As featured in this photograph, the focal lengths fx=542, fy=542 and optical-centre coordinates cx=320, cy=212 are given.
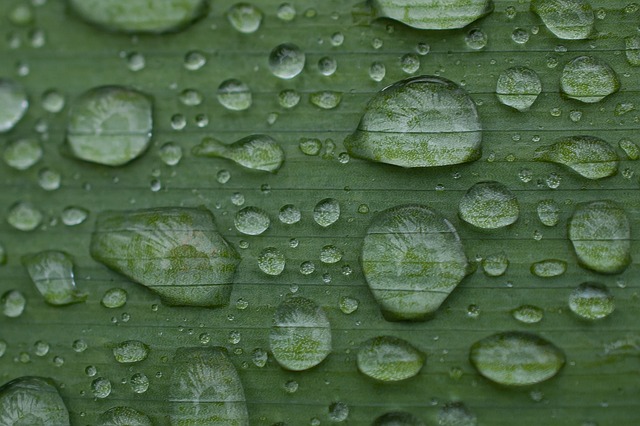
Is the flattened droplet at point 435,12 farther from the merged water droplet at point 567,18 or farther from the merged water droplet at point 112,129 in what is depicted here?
the merged water droplet at point 112,129

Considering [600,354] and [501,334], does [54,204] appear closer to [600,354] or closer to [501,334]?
[501,334]

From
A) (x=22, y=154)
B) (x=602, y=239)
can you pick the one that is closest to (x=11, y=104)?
(x=22, y=154)

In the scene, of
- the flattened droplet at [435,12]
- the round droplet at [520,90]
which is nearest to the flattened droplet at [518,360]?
the round droplet at [520,90]

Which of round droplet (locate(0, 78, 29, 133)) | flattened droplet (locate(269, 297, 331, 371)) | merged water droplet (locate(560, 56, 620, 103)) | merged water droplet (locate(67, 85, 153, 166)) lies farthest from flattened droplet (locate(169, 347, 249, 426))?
merged water droplet (locate(560, 56, 620, 103))

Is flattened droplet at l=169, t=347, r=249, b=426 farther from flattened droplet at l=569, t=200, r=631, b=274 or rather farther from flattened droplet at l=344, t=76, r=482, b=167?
flattened droplet at l=569, t=200, r=631, b=274

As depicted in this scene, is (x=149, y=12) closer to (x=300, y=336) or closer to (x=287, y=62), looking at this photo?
(x=287, y=62)
